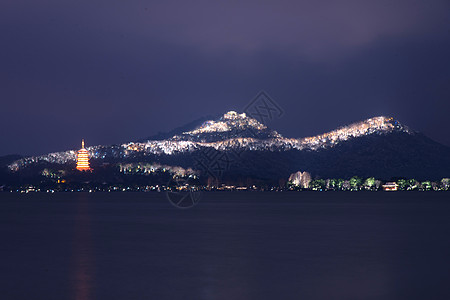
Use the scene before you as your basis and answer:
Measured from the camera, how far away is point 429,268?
3066 cm

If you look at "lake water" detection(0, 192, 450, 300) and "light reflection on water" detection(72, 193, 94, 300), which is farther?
"light reflection on water" detection(72, 193, 94, 300)

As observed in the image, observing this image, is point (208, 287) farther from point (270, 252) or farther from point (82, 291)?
point (270, 252)

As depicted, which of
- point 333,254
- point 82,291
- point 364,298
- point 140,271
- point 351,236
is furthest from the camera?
point 351,236

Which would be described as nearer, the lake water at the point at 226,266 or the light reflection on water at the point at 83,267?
the lake water at the point at 226,266

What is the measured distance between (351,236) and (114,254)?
21.8 meters

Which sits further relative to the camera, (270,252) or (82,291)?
(270,252)

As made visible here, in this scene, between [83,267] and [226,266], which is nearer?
[83,267]

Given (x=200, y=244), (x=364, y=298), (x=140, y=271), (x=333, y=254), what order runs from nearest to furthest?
(x=364, y=298), (x=140, y=271), (x=333, y=254), (x=200, y=244)

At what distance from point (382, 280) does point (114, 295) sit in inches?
475

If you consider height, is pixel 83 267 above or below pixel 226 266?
above

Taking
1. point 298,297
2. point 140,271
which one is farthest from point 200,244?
point 298,297

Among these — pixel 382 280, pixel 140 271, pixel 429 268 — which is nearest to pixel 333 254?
pixel 429 268

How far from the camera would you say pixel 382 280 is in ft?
88.1

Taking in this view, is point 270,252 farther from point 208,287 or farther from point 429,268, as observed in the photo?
point 208,287
